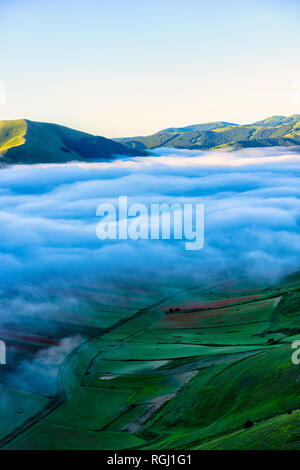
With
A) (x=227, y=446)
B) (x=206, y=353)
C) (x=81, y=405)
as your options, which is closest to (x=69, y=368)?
(x=81, y=405)

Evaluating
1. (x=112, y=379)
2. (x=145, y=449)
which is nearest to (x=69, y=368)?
(x=112, y=379)

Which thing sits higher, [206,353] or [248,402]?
[206,353]

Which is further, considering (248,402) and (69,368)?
(69,368)

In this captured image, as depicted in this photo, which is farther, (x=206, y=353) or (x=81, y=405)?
(x=206, y=353)

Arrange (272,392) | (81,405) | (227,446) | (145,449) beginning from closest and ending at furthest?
(227,446)
(145,449)
(272,392)
(81,405)

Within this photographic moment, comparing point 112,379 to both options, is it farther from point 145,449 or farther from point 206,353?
point 145,449

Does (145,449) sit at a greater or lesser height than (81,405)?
lesser

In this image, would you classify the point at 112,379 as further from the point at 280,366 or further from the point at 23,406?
the point at 280,366
